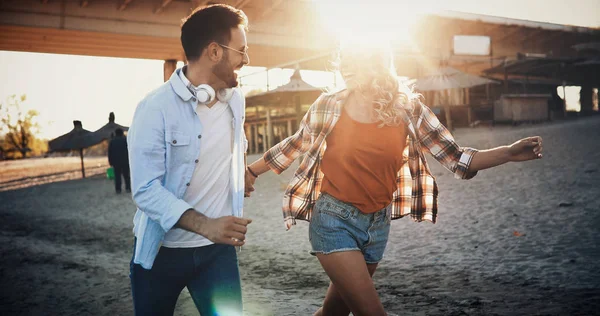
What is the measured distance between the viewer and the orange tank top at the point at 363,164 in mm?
2367

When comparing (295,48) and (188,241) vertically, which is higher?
(295,48)

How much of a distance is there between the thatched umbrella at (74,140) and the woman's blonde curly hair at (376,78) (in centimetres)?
2302

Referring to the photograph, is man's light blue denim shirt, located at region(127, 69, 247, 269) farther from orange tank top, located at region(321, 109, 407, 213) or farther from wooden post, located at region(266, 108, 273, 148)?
wooden post, located at region(266, 108, 273, 148)

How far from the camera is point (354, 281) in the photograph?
7.31ft

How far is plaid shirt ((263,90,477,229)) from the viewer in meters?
2.57

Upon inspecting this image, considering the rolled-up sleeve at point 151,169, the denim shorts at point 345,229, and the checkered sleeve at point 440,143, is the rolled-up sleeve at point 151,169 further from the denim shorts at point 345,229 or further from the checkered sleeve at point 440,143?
the checkered sleeve at point 440,143

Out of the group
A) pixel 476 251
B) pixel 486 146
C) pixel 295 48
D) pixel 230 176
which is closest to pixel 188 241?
pixel 230 176

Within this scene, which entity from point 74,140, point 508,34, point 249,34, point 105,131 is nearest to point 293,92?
point 249,34

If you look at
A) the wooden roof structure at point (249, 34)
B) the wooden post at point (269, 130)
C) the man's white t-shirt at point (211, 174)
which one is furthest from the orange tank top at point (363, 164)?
the wooden post at point (269, 130)

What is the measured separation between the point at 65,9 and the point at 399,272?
14235mm

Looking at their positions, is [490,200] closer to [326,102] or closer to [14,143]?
[326,102]

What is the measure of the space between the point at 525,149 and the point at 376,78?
838 millimetres

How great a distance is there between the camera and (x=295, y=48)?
759 inches

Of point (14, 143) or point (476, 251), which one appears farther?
point (14, 143)
